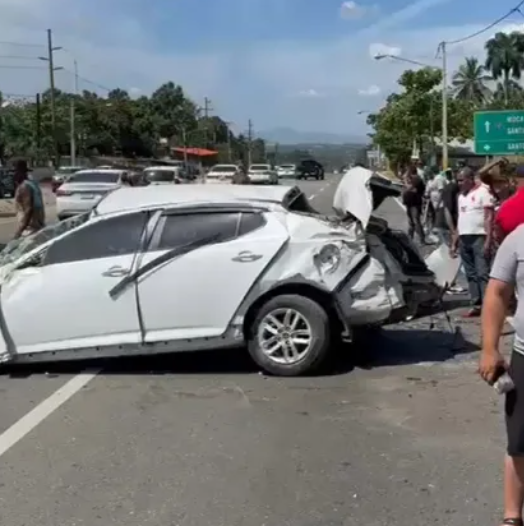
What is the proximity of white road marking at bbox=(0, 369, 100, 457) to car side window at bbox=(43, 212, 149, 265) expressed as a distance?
101cm

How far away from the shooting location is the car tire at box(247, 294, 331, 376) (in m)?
8.00

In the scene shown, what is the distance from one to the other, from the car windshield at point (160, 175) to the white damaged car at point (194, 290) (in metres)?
28.0

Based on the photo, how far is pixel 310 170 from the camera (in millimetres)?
78812

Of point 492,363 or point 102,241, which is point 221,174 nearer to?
point 102,241

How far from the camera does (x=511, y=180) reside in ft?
31.1

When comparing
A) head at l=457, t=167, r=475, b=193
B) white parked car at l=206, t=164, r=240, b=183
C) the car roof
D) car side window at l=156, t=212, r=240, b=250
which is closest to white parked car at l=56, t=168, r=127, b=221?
head at l=457, t=167, r=475, b=193

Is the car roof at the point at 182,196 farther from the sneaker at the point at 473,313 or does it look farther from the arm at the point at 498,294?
the arm at the point at 498,294

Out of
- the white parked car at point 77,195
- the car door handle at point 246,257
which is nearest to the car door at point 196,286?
the car door handle at point 246,257

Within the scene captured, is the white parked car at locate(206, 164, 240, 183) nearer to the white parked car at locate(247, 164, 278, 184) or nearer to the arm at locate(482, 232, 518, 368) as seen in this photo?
the white parked car at locate(247, 164, 278, 184)

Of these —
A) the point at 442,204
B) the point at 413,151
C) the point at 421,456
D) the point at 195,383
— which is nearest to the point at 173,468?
the point at 421,456

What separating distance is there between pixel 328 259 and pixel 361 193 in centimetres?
89

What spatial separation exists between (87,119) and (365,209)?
89431 mm

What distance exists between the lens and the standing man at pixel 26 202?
1212 cm

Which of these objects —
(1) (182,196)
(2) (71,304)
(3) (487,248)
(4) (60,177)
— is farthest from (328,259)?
(4) (60,177)
